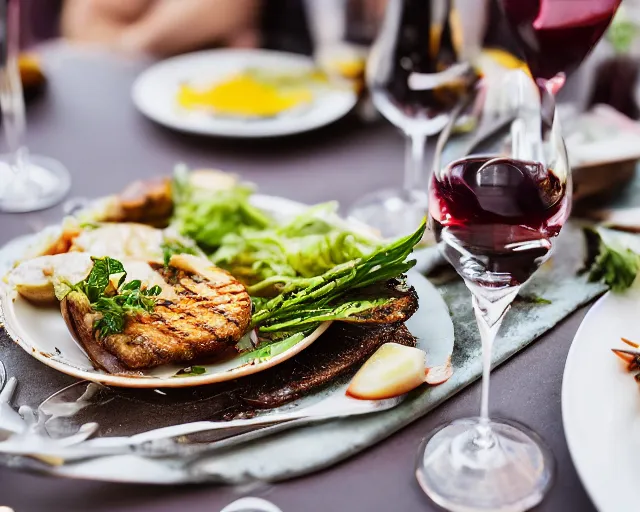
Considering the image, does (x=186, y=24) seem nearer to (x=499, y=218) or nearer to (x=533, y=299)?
(x=533, y=299)

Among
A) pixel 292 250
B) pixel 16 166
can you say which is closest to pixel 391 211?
pixel 292 250

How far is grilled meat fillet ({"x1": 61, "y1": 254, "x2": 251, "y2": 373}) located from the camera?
102 centimetres

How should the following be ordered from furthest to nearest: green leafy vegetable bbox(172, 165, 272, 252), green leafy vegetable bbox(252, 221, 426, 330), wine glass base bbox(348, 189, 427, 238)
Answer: wine glass base bbox(348, 189, 427, 238) < green leafy vegetable bbox(172, 165, 272, 252) < green leafy vegetable bbox(252, 221, 426, 330)

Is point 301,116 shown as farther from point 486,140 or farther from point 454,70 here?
point 486,140

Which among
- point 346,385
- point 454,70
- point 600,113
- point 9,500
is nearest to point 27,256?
point 9,500

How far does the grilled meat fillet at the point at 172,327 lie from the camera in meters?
1.02

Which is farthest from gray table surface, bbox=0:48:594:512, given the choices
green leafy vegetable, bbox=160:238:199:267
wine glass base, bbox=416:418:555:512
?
green leafy vegetable, bbox=160:238:199:267

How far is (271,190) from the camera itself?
165 centimetres

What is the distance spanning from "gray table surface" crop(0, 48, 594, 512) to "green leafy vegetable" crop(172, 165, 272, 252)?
0.62 ft

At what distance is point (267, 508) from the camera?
885 mm

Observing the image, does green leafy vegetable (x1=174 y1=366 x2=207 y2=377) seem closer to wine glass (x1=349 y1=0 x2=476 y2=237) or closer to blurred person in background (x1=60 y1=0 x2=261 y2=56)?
wine glass (x1=349 y1=0 x2=476 y2=237)

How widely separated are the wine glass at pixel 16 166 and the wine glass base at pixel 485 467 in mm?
975

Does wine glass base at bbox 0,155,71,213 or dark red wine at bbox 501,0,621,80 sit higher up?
dark red wine at bbox 501,0,621,80

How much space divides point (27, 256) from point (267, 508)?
2.06 ft
